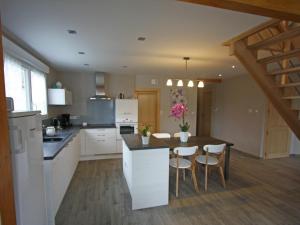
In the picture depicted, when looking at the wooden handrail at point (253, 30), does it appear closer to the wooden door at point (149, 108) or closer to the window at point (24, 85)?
the window at point (24, 85)

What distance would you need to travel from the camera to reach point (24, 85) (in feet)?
9.86

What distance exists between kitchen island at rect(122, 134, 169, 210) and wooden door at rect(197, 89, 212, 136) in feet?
18.0

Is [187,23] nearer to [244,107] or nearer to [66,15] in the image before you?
[66,15]

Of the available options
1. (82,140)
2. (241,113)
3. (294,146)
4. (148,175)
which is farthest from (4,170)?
(294,146)

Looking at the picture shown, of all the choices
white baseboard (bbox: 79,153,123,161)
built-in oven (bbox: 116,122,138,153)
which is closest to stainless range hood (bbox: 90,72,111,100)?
built-in oven (bbox: 116,122,138,153)

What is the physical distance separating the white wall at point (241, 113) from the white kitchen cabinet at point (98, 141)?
4.09m

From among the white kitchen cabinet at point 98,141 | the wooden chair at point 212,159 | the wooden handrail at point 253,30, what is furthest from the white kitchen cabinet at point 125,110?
the wooden handrail at point 253,30

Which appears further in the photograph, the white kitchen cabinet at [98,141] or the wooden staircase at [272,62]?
the white kitchen cabinet at [98,141]

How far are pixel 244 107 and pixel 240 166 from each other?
6.93 ft

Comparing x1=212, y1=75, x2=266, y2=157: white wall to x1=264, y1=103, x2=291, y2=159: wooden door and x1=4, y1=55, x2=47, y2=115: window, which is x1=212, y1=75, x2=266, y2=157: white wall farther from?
x1=4, y1=55, x2=47, y2=115: window

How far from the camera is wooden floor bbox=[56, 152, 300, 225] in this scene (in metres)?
2.32

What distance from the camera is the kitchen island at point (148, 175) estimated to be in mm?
2504

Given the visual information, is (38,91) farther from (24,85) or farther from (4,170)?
(4,170)

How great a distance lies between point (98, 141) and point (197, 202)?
2942 mm
